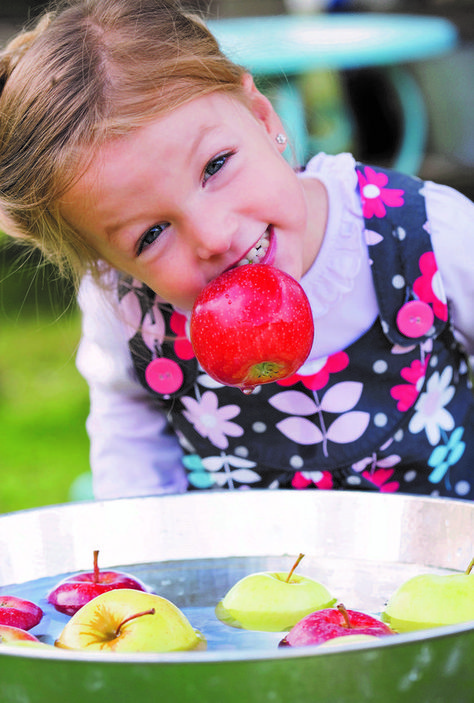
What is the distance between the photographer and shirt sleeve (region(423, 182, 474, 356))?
121cm

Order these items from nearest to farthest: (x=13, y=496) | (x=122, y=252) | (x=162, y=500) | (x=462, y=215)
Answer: (x=162, y=500) < (x=122, y=252) < (x=462, y=215) < (x=13, y=496)

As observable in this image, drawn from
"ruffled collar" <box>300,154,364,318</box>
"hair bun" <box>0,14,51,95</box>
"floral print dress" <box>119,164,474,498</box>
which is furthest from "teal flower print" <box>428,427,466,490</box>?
"hair bun" <box>0,14,51,95</box>

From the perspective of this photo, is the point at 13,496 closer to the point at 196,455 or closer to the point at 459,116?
the point at 196,455

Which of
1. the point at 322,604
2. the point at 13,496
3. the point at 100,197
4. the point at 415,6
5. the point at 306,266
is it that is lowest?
the point at 13,496

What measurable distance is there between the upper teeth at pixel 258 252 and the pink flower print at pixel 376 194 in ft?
0.90

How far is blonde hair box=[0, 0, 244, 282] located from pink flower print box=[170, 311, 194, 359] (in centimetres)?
19

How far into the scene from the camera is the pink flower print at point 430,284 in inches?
47.7

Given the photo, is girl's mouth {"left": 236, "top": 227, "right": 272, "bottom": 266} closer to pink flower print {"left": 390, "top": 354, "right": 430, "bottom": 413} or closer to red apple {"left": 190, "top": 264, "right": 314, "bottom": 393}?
red apple {"left": 190, "top": 264, "right": 314, "bottom": 393}

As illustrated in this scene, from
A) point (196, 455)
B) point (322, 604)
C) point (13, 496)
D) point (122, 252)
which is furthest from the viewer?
point (13, 496)

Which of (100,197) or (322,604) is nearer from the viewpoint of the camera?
(322,604)

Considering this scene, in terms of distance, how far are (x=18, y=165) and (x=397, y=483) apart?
2.16 feet

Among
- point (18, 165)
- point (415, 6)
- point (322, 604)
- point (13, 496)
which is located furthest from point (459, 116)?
point (322, 604)

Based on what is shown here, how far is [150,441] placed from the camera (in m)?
1.43

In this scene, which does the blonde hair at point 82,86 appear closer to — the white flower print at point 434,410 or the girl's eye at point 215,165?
the girl's eye at point 215,165
